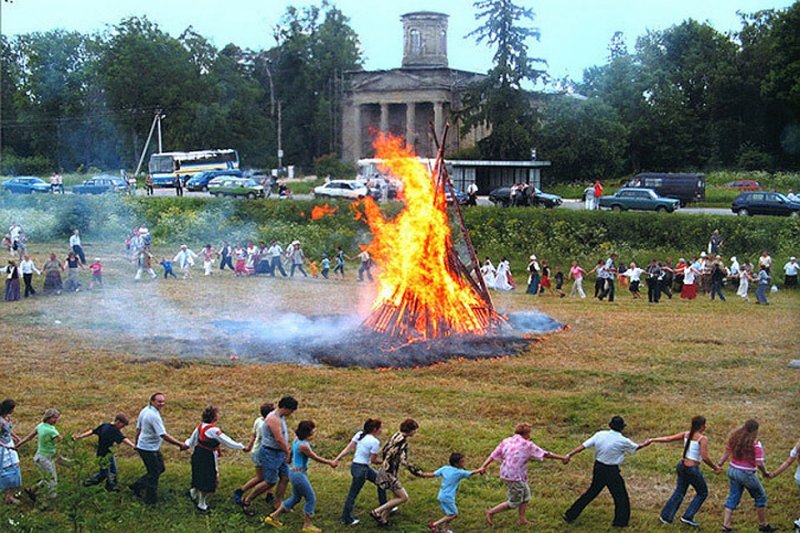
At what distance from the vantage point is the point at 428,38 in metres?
70.5

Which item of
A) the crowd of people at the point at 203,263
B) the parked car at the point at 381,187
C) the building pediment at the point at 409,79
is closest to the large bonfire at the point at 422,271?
the crowd of people at the point at 203,263

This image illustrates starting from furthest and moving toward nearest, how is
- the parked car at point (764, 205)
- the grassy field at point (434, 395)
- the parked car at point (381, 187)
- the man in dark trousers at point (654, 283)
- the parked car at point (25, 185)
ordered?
the parked car at point (25, 185)
the parked car at point (381, 187)
the parked car at point (764, 205)
the man in dark trousers at point (654, 283)
the grassy field at point (434, 395)

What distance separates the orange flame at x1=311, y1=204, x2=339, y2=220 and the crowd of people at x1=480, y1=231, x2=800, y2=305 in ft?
42.5

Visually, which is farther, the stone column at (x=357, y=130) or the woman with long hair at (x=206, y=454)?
the stone column at (x=357, y=130)

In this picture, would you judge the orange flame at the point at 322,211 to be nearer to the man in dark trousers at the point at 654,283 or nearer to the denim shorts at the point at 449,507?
the man in dark trousers at the point at 654,283

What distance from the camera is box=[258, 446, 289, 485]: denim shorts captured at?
40.9 ft

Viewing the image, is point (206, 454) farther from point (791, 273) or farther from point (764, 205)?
point (764, 205)

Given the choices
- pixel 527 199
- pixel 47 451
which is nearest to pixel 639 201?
pixel 527 199

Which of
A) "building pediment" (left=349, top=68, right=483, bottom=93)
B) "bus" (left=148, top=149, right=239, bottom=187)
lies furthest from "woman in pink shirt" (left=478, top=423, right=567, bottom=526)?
"building pediment" (left=349, top=68, right=483, bottom=93)

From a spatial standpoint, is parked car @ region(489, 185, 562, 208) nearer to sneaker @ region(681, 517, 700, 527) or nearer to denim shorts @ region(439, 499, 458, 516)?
sneaker @ region(681, 517, 700, 527)

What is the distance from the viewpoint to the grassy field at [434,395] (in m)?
12.8

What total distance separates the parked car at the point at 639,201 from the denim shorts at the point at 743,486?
34837mm

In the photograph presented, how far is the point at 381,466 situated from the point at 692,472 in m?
3.79

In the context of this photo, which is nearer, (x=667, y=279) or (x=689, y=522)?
(x=689, y=522)
